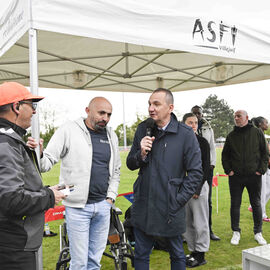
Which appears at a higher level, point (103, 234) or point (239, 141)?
point (239, 141)

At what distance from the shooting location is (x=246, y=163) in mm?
4340

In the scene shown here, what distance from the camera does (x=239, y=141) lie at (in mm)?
4441

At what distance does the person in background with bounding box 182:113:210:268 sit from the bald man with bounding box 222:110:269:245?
35.3 inches

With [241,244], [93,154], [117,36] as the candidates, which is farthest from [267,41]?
[241,244]

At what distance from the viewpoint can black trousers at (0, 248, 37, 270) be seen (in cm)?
157

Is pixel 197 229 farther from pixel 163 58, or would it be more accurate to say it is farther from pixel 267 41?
pixel 163 58

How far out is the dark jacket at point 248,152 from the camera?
4.33m

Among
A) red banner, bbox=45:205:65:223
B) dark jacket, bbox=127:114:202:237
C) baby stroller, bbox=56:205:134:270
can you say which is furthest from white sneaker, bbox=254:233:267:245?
red banner, bbox=45:205:65:223

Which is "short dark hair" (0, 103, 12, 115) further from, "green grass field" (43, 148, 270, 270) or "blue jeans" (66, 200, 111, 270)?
"green grass field" (43, 148, 270, 270)

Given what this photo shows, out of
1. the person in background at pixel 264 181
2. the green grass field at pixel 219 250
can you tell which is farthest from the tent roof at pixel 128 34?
the green grass field at pixel 219 250

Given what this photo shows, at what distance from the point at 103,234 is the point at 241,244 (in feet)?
8.65

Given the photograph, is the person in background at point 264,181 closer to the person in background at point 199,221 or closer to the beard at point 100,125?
the person in background at point 199,221

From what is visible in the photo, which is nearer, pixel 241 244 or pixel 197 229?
pixel 197 229

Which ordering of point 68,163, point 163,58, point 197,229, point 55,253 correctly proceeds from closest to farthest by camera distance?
1. point 68,163
2. point 197,229
3. point 55,253
4. point 163,58
